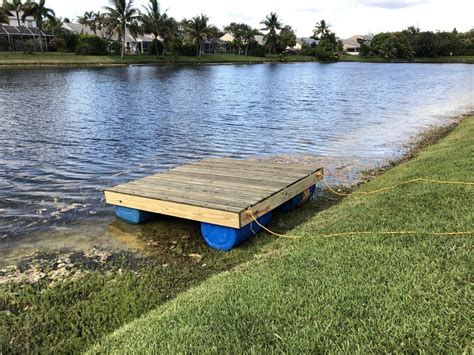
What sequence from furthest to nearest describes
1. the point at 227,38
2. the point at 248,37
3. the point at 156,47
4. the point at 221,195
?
the point at 227,38, the point at 248,37, the point at 156,47, the point at 221,195

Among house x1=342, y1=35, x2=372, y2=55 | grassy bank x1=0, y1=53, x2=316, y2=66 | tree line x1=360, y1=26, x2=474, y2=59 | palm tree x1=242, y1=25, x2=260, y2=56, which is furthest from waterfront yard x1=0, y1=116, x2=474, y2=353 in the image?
house x1=342, y1=35, x2=372, y2=55

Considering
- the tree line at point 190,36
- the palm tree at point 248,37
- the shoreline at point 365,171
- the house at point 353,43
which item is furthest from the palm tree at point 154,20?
the house at point 353,43

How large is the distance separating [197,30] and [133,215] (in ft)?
251

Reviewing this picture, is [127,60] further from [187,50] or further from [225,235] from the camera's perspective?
[225,235]

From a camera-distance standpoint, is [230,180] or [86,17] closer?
[230,180]

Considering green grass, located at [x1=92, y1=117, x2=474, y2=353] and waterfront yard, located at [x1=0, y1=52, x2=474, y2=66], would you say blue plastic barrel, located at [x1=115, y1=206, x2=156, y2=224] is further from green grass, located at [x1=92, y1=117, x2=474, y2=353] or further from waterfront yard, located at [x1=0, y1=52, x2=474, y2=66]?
waterfront yard, located at [x1=0, y1=52, x2=474, y2=66]

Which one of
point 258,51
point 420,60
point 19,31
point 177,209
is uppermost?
point 19,31

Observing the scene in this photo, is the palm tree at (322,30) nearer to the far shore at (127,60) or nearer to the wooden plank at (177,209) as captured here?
the far shore at (127,60)

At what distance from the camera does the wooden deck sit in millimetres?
6039

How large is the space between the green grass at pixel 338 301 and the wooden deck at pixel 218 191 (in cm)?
97

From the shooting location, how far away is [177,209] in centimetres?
630

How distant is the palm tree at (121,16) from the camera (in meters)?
64.5

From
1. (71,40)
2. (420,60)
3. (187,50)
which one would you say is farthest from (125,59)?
(420,60)

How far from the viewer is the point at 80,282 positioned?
5.19 m
